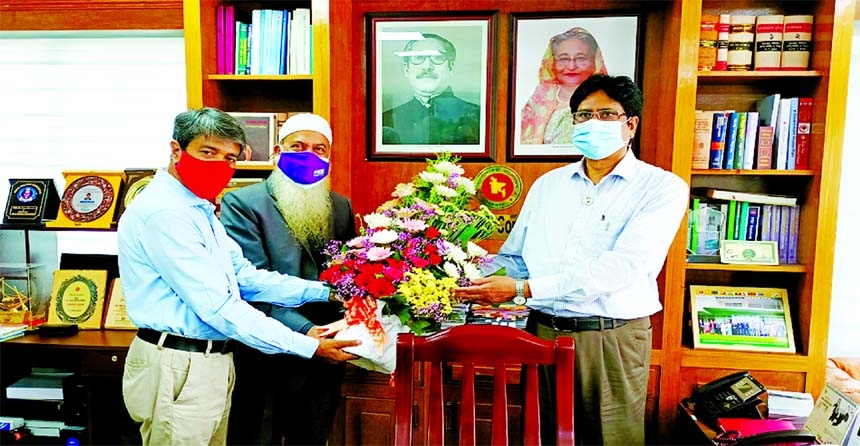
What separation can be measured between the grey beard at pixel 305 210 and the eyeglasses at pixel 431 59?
904 millimetres

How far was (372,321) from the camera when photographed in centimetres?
163

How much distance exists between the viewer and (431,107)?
2.59 m

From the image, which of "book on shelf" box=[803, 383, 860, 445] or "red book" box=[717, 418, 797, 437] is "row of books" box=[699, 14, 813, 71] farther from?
"red book" box=[717, 418, 797, 437]

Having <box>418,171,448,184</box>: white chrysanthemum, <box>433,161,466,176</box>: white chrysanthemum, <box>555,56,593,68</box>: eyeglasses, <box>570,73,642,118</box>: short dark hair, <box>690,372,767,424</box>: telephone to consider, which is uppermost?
<box>555,56,593,68</box>: eyeglasses

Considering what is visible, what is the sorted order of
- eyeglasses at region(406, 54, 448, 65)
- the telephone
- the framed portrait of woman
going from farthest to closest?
eyeglasses at region(406, 54, 448, 65) < the framed portrait of woman < the telephone

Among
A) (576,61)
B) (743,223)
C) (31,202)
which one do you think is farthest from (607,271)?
(31,202)

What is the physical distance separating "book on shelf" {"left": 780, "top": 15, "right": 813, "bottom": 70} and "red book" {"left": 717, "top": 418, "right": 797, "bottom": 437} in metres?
1.42

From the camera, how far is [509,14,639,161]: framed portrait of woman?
2.46 m

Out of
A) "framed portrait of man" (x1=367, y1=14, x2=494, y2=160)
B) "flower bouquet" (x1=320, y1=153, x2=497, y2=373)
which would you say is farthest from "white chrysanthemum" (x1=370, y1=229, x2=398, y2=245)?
"framed portrait of man" (x1=367, y1=14, x2=494, y2=160)

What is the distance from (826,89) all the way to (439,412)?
6.63 ft

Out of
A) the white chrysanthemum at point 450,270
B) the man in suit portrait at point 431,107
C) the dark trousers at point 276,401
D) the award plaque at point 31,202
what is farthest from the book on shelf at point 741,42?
the award plaque at point 31,202

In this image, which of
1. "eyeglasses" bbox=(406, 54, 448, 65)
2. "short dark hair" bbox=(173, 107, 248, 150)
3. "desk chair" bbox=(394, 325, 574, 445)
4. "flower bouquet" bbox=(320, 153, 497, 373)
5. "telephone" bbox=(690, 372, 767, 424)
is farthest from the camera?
"eyeglasses" bbox=(406, 54, 448, 65)

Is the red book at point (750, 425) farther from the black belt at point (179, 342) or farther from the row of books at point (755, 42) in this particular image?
the black belt at point (179, 342)

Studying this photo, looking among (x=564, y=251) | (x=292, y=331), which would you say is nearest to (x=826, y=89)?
(x=564, y=251)
